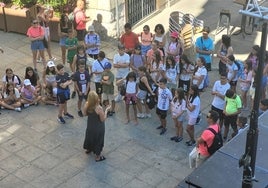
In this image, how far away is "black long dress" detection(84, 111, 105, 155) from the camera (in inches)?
387

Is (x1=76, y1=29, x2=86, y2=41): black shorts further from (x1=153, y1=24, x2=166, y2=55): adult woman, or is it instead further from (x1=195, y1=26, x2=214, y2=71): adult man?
(x1=195, y1=26, x2=214, y2=71): adult man

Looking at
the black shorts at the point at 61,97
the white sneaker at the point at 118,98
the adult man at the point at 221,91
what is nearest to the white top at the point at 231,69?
the adult man at the point at 221,91

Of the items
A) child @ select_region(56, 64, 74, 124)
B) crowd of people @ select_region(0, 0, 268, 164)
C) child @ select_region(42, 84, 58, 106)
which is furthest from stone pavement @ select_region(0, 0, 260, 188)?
child @ select_region(56, 64, 74, 124)

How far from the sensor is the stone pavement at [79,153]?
9.77 m

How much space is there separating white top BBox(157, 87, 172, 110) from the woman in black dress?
1.35 m

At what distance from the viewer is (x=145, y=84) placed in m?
11.1

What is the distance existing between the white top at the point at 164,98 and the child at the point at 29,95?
318 centimetres

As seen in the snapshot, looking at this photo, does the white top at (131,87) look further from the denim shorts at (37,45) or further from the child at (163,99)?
the denim shorts at (37,45)

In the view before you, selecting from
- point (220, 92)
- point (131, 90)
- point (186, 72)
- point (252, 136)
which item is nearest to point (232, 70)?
point (186, 72)

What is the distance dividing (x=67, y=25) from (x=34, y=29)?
3.35 feet

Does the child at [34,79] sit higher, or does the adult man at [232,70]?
the adult man at [232,70]

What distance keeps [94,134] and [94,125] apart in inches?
8.5

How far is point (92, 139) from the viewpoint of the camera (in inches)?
398

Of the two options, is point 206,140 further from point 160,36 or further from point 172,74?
point 160,36
